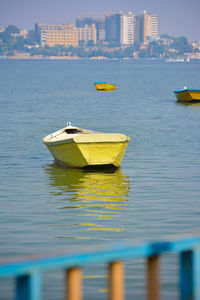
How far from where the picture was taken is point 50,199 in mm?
18641

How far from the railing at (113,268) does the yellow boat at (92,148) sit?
17.1 metres

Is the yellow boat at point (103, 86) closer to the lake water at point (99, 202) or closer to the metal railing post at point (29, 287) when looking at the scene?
the lake water at point (99, 202)

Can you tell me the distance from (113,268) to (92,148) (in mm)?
17539

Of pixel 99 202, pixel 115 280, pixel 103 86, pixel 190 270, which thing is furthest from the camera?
pixel 103 86

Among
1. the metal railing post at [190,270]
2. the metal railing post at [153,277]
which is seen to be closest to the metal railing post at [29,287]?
the metal railing post at [153,277]

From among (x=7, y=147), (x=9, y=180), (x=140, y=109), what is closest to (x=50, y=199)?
(x=9, y=180)

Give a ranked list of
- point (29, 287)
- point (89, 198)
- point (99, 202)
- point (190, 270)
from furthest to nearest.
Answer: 1. point (89, 198)
2. point (99, 202)
3. point (190, 270)
4. point (29, 287)

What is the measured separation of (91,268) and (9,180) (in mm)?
10176

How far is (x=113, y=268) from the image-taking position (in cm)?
400

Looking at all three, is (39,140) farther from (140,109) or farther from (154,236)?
(140,109)

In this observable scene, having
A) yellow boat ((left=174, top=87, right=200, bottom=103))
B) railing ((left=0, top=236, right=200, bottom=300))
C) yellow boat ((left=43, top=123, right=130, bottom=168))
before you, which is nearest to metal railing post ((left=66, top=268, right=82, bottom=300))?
railing ((left=0, top=236, right=200, bottom=300))

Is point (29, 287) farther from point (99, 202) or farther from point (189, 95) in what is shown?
point (189, 95)

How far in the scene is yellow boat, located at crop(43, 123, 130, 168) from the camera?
21406 millimetres

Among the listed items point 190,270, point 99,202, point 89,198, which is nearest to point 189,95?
point 89,198
